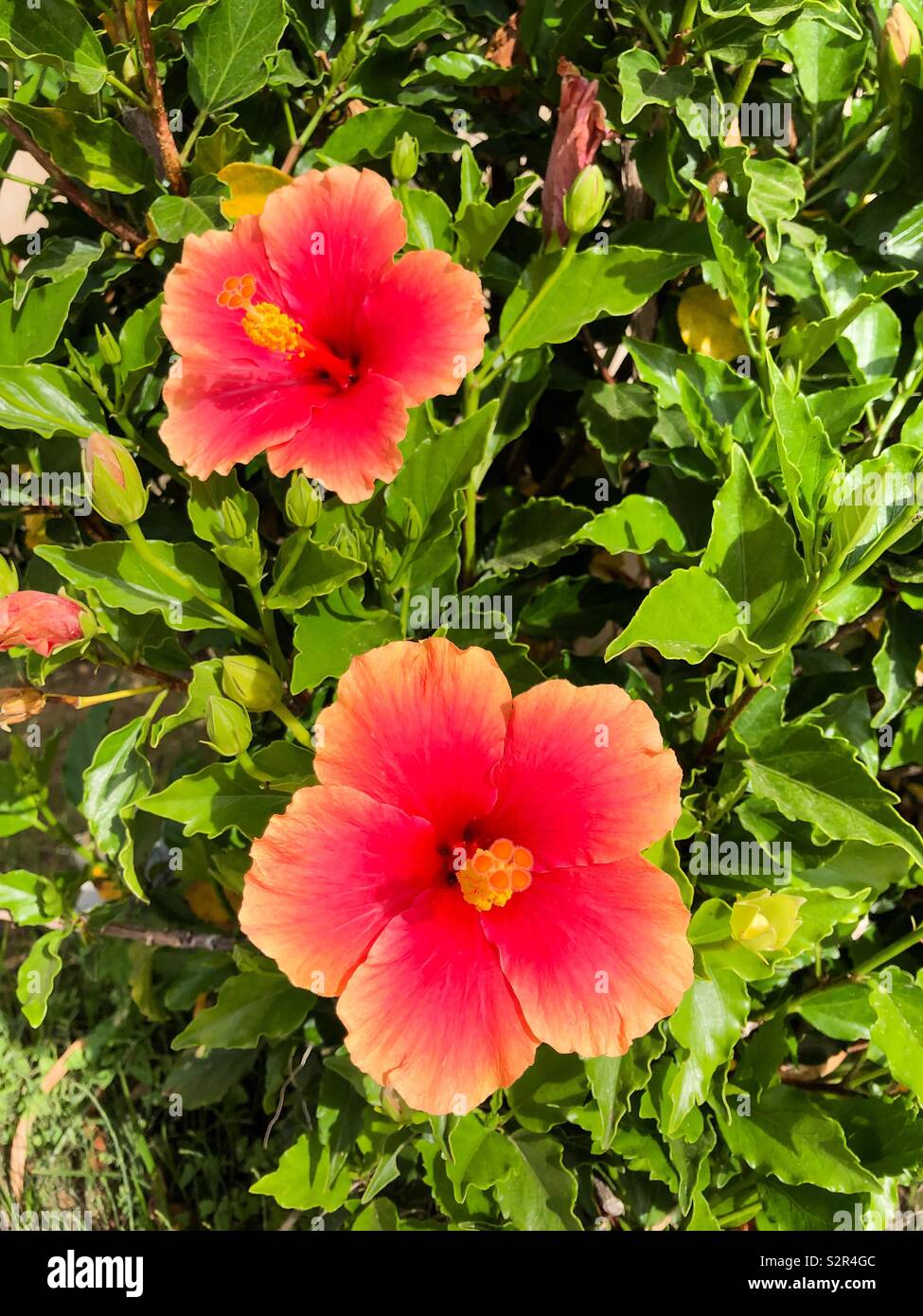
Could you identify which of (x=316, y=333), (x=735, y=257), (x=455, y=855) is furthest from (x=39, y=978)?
(x=735, y=257)

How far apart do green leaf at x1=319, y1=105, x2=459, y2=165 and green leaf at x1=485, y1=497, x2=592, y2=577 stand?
0.45m

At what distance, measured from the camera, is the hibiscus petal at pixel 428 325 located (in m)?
1.05

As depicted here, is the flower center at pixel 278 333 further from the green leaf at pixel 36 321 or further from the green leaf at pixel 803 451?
the green leaf at pixel 803 451

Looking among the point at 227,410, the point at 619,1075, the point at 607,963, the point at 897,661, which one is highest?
the point at 227,410

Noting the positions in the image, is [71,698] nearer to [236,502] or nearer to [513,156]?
[236,502]

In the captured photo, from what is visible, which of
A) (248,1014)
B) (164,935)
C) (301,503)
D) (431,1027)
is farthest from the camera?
(164,935)

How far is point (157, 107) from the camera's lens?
3.92 ft

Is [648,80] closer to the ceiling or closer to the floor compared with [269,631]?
closer to the ceiling

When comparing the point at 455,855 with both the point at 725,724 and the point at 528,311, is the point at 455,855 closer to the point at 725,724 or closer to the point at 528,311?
the point at 725,724

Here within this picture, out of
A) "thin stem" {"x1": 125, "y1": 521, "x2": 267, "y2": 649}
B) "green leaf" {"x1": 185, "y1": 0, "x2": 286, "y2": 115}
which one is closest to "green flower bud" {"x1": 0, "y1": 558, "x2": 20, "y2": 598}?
"thin stem" {"x1": 125, "y1": 521, "x2": 267, "y2": 649}

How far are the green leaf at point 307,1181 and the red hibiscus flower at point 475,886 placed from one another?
0.56 m

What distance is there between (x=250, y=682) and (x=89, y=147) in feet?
2.17

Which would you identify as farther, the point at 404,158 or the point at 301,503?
the point at 404,158

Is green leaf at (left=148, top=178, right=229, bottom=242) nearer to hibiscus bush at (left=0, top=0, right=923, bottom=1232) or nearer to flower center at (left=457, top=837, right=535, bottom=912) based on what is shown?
hibiscus bush at (left=0, top=0, right=923, bottom=1232)
